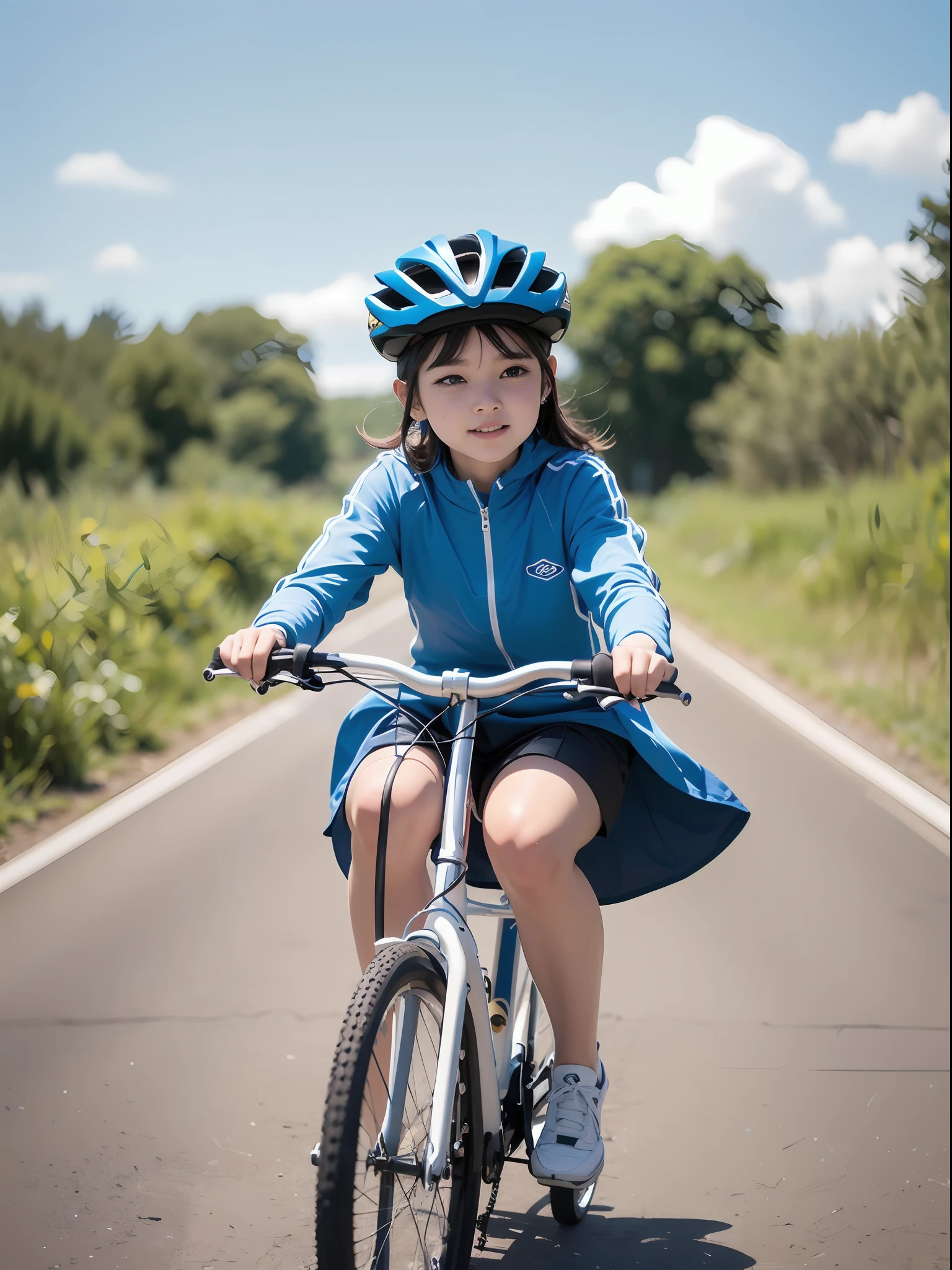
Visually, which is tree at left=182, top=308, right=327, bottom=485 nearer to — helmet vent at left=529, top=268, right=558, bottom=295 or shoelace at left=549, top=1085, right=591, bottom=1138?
helmet vent at left=529, top=268, right=558, bottom=295

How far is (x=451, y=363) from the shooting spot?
2.61 metres

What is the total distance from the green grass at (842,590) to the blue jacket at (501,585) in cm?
205

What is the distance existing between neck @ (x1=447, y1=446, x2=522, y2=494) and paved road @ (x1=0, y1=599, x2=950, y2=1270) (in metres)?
1.65

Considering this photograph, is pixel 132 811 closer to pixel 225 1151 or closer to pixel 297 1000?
pixel 297 1000

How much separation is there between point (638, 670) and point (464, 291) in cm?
84

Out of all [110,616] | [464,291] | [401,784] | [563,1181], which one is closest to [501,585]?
[401,784]

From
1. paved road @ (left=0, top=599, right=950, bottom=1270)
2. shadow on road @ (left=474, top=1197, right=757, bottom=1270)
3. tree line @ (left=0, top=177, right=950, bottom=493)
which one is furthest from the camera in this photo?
tree line @ (left=0, top=177, right=950, bottom=493)

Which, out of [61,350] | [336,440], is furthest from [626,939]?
[61,350]

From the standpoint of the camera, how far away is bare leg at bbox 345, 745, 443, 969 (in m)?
2.45

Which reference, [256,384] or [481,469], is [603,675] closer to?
[481,469]

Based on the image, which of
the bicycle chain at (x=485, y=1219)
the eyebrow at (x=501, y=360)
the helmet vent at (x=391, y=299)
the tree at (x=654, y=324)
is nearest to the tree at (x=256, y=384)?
the helmet vent at (x=391, y=299)

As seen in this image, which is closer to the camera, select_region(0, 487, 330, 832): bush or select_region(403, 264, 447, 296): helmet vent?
select_region(403, 264, 447, 296): helmet vent

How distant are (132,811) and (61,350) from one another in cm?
226

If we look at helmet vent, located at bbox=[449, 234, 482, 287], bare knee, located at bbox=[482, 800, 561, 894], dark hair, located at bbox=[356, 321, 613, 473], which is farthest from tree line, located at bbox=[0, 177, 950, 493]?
bare knee, located at bbox=[482, 800, 561, 894]
